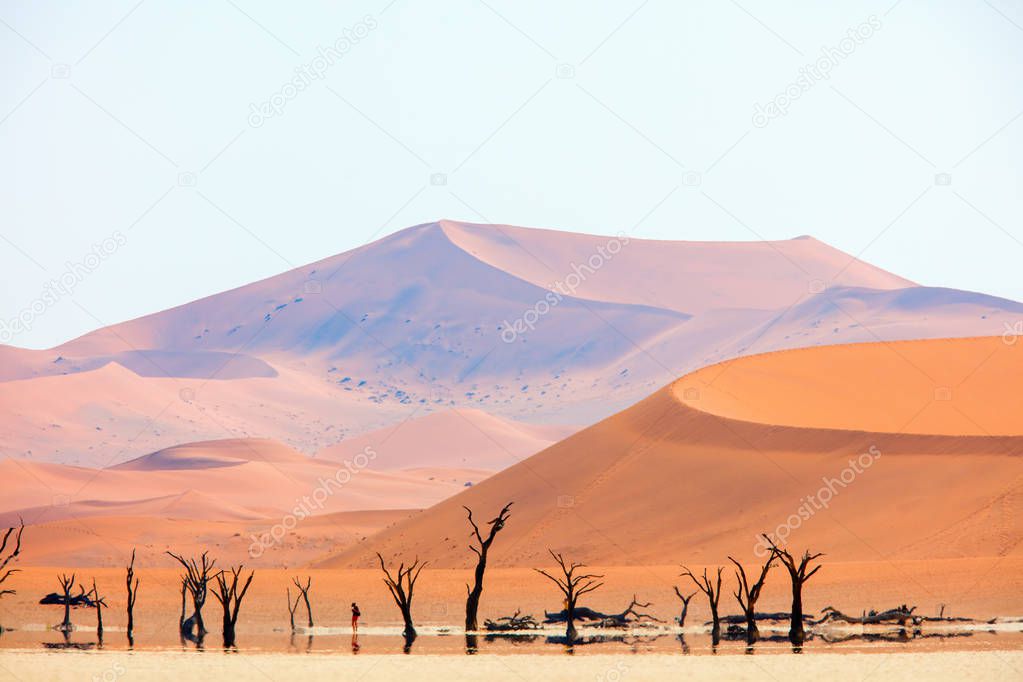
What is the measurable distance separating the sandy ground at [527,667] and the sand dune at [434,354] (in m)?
109

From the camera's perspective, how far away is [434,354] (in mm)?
178500

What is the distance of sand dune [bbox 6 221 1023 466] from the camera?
14738 cm

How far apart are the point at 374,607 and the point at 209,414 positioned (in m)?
112

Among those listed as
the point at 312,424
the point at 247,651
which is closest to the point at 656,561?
the point at 247,651

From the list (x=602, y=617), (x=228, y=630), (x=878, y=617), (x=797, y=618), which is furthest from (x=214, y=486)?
(x=797, y=618)

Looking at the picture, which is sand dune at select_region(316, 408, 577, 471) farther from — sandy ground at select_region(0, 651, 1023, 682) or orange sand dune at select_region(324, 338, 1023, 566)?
sandy ground at select_region(0, 651, 1023, 682)

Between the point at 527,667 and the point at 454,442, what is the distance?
378 ft

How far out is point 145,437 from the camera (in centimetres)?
14238

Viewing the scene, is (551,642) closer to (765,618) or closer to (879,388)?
(765,618)

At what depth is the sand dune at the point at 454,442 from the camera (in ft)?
444

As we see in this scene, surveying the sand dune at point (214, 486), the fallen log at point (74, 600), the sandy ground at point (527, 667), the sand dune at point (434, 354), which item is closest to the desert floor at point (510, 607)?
the fallen log at point (74, 600)

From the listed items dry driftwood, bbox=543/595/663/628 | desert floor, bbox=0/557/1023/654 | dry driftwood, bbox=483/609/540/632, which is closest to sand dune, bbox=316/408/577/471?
desert floor, bbox=0/557/1023/654

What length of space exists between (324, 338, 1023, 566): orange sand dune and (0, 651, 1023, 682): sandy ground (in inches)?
775

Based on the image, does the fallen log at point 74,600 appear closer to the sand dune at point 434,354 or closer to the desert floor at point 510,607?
the desert floor at point 510,607
